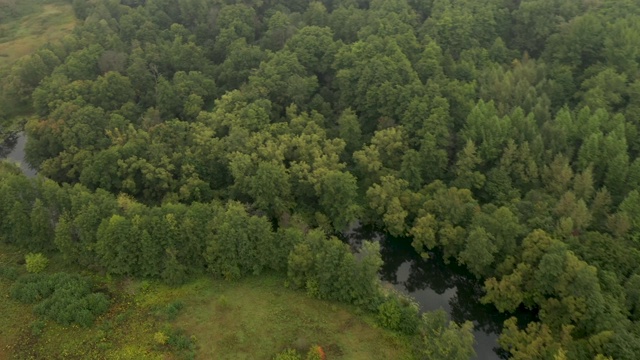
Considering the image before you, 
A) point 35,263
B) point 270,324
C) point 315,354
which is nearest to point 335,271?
point 315,354

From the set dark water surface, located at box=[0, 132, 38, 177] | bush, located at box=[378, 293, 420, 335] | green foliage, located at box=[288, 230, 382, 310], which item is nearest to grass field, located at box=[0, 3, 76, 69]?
dark water surface, located at box=[0, 132, 38, 177]

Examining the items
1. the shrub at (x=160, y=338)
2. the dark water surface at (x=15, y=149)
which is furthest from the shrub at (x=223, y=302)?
the dark water surface at (x=15, y=149)

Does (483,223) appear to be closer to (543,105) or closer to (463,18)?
(543,105)

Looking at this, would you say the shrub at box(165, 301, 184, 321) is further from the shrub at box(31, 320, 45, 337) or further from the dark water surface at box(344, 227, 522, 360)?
the dark water surface at box(344, 227, 522, 360)

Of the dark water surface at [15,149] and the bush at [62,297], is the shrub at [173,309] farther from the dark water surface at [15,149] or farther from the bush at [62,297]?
the dark water surface at [15,149]

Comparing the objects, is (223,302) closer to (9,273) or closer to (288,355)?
(288,355)

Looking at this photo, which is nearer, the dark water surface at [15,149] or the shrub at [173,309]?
the shrub at [173,309]
